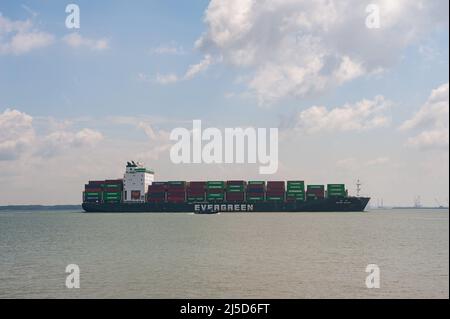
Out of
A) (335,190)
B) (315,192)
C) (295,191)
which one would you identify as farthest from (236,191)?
(335,190)

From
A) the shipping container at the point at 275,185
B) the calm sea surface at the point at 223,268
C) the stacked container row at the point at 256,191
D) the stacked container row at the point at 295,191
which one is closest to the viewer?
the calm sea surface at the point at 223,268

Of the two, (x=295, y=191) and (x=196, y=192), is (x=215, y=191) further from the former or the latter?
(x=295, y=191)

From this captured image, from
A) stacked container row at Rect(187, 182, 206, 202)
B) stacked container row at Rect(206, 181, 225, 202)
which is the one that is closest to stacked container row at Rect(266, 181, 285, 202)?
stacked container row at Rect(206, 181, 225, 202)

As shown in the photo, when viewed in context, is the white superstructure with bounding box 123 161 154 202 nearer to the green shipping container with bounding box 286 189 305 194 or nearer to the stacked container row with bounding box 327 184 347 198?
the green shipping container with bounding box 286 189 305 194

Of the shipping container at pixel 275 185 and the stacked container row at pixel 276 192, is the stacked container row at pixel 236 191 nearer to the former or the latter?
the stacked container row at pixel 276 192

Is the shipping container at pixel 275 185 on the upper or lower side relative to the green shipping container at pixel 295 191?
upper

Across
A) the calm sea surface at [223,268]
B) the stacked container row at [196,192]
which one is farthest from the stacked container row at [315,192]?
the calm sea surface at [223,268]

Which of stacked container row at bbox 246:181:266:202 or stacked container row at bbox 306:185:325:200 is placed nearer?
stacked container row at bbox 306:185:325:200
